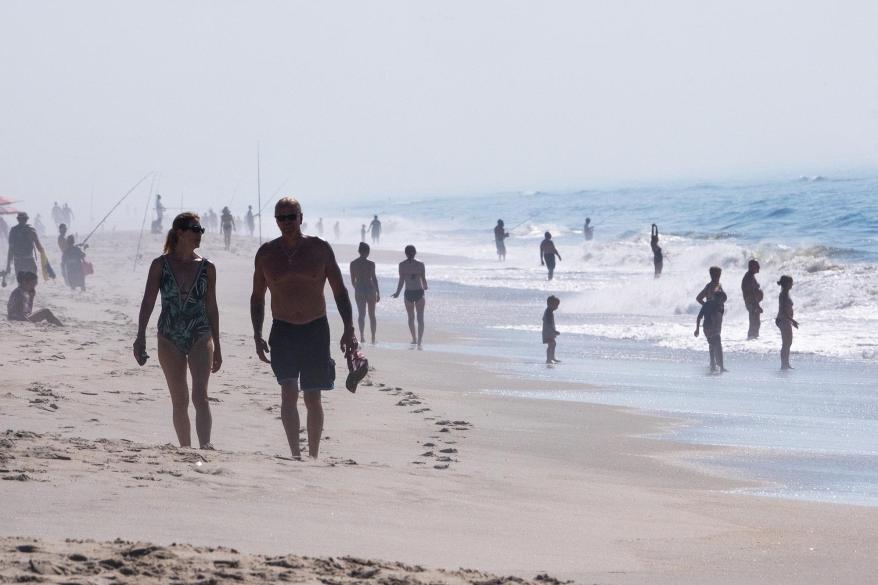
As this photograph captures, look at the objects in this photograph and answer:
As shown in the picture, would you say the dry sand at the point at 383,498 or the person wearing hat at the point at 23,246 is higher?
the person wearing hat at the point at 23,246

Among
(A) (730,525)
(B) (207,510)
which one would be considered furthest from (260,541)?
(A) (730,525)

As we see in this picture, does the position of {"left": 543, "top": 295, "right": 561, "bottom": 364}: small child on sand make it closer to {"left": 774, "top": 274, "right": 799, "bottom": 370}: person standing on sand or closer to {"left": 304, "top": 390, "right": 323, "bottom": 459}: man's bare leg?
{"left": 774, "top": 274, "right": 799, "bottom": 370}: person standing on sand

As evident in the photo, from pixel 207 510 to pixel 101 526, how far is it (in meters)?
0.52

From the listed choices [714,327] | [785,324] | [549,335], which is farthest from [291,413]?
[785,324]

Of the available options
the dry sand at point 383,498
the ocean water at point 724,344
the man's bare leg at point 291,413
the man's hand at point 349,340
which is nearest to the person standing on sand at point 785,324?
the ocean water at point 724,344

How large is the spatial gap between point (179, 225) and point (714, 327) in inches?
333

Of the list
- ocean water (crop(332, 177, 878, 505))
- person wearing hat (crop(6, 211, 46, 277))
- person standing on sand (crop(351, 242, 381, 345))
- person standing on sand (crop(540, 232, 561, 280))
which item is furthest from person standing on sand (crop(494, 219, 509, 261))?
person standing on sand (crop(351, 242, 381, 345))

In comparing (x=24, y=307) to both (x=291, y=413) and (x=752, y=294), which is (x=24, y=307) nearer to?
(x=291, y=413)

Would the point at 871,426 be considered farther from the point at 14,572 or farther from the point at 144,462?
the point at 14,572

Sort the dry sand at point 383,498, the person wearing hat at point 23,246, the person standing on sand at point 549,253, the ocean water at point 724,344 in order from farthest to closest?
the person standing on sand at point 549,253, the person wearing hat at point 23,246, the ocean water at point 724,344, the dry sand at point 383,498

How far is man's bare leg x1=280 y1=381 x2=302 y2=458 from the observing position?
22.3 ft

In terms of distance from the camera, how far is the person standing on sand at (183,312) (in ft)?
22.1

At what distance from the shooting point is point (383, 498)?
18.8ft

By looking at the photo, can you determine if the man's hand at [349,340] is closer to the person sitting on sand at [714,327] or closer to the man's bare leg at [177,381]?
the man's bare leg at [177,381]
